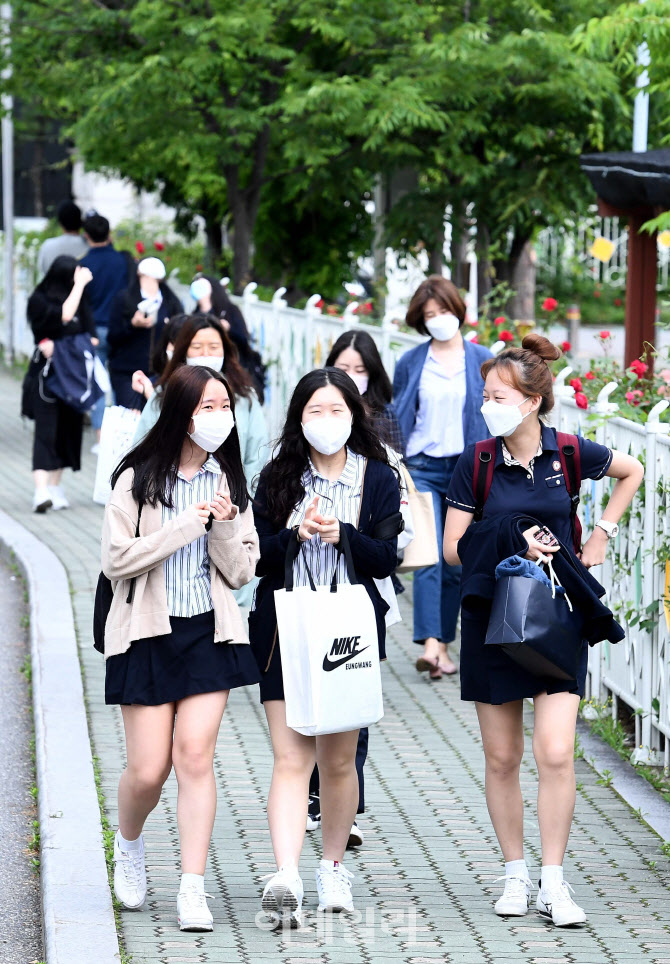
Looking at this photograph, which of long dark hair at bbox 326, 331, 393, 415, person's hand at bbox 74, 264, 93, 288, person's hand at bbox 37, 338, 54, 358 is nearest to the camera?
long dark hair at bbox 326, 331, 393, 415

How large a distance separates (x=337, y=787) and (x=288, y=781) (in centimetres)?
17

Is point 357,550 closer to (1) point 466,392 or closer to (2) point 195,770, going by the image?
(2) point 195,770

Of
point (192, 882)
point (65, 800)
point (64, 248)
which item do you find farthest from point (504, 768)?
point (64, 248)

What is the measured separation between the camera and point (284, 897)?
4.65 m

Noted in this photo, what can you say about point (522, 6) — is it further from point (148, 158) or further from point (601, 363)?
point (601, 363)

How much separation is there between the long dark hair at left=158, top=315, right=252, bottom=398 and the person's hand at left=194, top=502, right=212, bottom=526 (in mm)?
1605

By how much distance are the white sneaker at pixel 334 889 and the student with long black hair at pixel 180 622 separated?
1.23 feet

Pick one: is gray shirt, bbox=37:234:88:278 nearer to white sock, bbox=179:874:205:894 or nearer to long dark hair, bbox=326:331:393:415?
long dark hair, bbox=326:331:393:415

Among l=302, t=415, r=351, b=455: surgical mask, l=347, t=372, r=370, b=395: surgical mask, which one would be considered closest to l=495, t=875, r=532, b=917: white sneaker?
l=302, t=415, r=351, b=455: surgical mask

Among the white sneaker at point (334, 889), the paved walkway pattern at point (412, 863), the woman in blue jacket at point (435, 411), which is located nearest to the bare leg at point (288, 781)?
the white sneaker at point (334, 889)

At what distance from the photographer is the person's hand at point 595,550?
507 cm

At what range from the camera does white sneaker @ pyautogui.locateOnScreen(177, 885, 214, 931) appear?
15.1ft

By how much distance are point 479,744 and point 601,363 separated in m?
3.49

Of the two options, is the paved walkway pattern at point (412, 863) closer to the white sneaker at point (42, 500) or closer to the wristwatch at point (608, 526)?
the wristwatch at point (608, 526)
